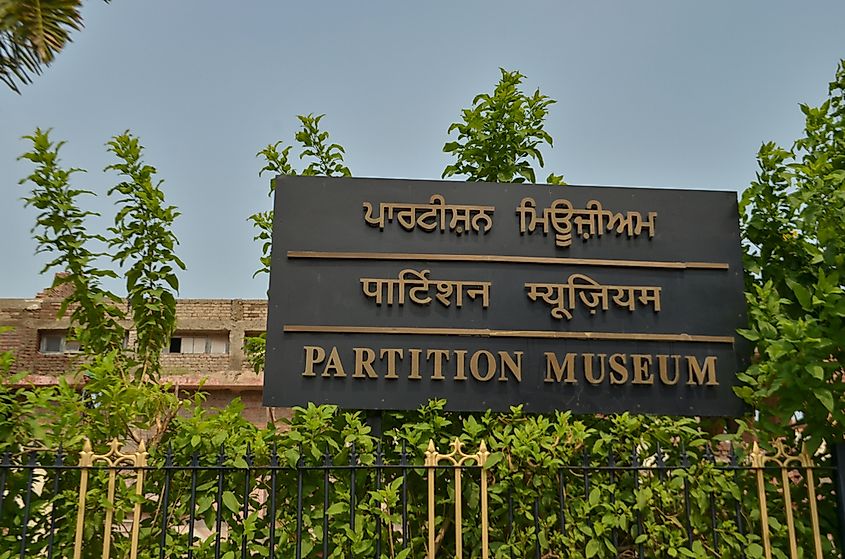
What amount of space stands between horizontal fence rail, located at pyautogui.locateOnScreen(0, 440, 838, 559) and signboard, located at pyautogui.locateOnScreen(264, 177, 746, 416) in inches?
16.9

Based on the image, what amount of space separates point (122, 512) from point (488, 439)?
217 cm

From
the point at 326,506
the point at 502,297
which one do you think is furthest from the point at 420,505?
the point at 502,297

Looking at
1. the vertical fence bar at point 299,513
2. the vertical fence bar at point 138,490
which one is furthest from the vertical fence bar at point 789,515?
the vertical fence bar at point 138,490

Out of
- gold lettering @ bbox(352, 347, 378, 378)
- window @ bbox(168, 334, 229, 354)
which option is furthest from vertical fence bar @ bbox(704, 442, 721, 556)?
window @ bbox(168, 334, 229, 354)

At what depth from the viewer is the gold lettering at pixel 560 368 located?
17.3ft

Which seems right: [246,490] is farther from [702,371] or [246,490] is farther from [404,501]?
[702,371]

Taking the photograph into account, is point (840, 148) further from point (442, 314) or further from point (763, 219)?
point (442, 314)

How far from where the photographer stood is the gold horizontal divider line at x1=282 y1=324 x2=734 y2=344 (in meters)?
5.29

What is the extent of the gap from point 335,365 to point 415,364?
502mm

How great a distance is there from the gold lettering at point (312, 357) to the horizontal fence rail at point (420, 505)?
1.63 feet

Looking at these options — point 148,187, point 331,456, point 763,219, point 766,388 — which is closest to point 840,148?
point 763,219

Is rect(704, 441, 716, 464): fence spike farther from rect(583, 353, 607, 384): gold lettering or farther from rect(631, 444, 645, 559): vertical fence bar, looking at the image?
rect(583, 353, 607, 384): gold lettering

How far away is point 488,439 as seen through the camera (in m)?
5.11

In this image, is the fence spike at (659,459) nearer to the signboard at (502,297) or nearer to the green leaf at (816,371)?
the signboard at (502,297)
